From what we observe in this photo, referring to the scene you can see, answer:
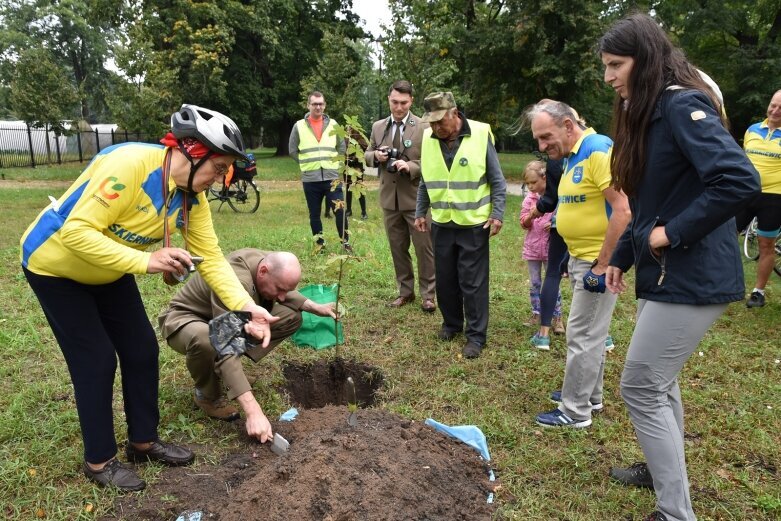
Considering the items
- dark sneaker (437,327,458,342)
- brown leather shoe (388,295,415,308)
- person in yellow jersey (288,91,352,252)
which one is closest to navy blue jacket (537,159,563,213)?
dark sneaker (437,327,458,342)

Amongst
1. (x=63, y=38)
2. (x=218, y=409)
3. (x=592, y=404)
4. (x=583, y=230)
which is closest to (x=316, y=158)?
(x=218, y=409)

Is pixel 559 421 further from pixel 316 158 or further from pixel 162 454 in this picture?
pixel 316 158

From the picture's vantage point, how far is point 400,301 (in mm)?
5633

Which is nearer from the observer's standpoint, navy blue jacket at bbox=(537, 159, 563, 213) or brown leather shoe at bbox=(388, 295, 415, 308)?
navy blue jacket at bbox=(537, 159, 563, 213)

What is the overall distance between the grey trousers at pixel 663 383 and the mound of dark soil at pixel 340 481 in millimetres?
791

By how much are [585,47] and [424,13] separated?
5.64 meters

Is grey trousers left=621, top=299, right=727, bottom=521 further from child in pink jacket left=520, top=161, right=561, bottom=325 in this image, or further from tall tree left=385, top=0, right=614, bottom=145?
tall tree left=385, top=0, right=614, bottom=145

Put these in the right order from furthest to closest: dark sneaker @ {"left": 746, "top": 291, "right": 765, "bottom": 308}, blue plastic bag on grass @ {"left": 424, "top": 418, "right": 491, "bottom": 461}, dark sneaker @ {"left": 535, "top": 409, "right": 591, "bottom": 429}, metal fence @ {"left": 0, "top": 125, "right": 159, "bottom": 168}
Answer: metal fence @ {"left": 0, "top": 125, "right": 159, "bottom": 168} → dark sneaker @ {"left": 746, "top": 291, "right": 765, "bottom": 308} → dark sneaker @ {"left": 535, "top": 409, "right": 591, "bottom": 429} → blue plastic bag on grass @ {"left": 424, "top": 418, "right": 491, "bottom": 461}

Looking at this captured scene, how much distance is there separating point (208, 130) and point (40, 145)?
2865cm

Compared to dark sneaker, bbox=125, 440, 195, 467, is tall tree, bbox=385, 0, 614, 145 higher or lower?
higher

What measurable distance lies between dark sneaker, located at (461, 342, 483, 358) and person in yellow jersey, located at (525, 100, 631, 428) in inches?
41.0

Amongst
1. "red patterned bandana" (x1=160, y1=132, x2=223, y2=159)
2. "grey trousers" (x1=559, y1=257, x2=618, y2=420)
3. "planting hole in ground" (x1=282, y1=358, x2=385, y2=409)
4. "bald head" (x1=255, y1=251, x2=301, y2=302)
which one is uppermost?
"red patterned bandana" (x1=160, y1=132, x2=223, y2=159)

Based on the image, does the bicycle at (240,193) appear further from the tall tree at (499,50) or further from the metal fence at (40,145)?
the metal fence at (40,145)

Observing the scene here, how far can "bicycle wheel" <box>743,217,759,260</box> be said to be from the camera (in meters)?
7.97
